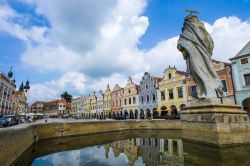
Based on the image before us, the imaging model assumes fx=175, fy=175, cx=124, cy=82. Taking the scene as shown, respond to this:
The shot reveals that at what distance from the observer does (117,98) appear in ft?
156

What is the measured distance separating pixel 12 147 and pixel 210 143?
28.0ft

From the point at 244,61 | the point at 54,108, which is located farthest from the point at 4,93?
the point at 54,108

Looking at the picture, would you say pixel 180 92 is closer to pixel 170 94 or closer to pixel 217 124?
pixel 170 94

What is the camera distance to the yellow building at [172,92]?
29.5 m

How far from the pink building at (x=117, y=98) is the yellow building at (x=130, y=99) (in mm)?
1963

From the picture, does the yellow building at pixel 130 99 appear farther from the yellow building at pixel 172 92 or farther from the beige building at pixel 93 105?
the beige building at pixel 93 105

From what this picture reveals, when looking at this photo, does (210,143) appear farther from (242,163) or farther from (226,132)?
(242,163)

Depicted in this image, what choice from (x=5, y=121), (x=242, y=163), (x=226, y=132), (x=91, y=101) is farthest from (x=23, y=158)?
(x=91, y=101)

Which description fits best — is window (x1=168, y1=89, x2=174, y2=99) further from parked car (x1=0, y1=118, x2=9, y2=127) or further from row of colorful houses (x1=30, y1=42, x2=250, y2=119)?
parked car (x1=0, y1=118, x2=9, y2=127)

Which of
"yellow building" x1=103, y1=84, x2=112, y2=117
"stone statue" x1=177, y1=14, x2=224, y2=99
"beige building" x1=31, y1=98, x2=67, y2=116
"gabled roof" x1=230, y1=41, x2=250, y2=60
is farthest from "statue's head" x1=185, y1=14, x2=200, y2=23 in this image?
"beige building" x1=31, y1=98, x2=67, y2=116

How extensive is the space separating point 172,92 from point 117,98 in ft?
63.6

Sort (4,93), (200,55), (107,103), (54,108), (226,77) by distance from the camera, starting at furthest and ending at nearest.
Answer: (54,108) < (107,103) < (4,93) < (226,77) < (200,55)

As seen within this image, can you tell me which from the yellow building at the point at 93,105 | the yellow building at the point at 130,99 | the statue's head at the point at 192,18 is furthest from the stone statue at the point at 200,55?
the yellow building at the point at 93,105

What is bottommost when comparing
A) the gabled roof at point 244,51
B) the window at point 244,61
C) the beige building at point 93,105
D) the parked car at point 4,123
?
the parked car at point 4,123
